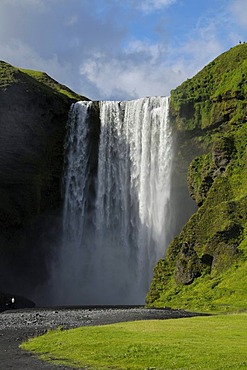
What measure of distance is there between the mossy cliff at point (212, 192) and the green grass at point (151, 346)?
1708 centimetres

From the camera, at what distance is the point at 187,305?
A: 47.9 meters

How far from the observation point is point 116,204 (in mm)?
78938

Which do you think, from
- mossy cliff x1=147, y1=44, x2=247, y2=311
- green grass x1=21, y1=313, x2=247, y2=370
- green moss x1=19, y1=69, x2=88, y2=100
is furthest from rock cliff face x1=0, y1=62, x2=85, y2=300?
green grass x1=21, y1=313, x2=247, y2=370

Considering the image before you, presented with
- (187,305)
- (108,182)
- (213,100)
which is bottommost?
(187,305)

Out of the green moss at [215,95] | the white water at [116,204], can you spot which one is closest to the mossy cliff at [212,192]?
the green moss at [215,95]

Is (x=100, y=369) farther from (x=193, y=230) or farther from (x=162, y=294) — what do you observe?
(x=193, y=230)

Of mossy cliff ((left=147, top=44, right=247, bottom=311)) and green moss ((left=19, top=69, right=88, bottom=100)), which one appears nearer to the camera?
mossy cliff ((left=147, top=44, right=247, bottom=311))

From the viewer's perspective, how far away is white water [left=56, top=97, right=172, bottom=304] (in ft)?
244

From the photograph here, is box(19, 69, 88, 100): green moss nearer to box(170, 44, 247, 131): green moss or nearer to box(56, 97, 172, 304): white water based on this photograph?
box(56, 97, 172, 304): white water

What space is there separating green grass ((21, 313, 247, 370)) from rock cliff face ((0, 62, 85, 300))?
2086 inches

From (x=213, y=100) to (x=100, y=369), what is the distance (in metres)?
58.7

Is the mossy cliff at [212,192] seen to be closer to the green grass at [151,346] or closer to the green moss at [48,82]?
the green grass at [151,346]

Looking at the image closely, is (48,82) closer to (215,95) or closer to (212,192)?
(215,95)

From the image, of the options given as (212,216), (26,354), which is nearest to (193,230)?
(212,216)
